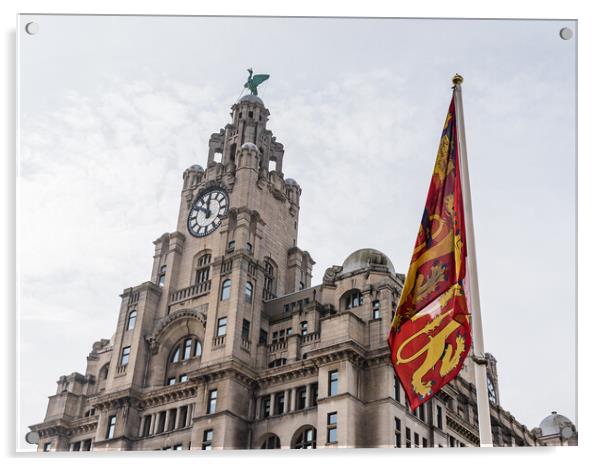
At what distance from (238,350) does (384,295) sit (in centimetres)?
696

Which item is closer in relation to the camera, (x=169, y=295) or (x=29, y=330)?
(x=29, y=330)

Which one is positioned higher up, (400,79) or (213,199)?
(213,199)

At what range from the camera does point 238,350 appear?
37.2 metres

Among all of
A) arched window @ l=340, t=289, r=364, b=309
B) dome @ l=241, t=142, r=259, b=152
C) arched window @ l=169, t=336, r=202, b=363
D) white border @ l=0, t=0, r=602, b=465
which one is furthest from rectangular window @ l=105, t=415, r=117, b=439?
white border @ l=0, t=0, r=602, b=465

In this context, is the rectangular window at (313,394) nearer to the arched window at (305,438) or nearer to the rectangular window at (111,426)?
the arched window at (305,438)

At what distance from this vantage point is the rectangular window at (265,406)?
119 ft

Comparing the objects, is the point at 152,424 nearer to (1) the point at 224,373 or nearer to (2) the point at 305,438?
(1) the point at 224,373

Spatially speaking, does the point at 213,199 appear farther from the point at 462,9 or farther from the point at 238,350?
the point at 462,9

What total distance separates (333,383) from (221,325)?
683cm

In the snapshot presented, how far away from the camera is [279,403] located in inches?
1421

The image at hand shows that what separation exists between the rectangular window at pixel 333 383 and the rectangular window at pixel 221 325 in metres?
6.04

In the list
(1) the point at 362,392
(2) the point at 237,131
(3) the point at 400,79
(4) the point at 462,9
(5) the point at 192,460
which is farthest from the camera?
(2) the point at 237,131

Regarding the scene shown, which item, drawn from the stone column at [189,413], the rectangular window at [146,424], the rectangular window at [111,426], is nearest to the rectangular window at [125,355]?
the rectangular window at [111,426]

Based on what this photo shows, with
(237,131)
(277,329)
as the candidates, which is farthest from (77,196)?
(237,131)
